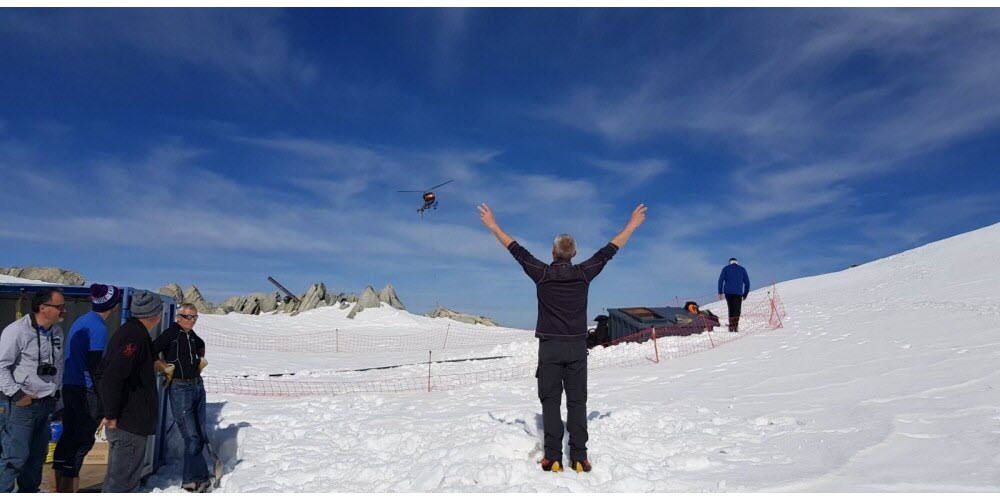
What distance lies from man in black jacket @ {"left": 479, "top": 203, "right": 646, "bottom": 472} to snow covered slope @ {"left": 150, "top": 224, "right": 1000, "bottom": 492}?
278mm

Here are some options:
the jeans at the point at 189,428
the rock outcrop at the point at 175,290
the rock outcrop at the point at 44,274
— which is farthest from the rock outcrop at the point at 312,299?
the jeans at the point at 189,428

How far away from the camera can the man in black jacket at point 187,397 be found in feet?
18.2

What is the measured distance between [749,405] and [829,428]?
1.55m

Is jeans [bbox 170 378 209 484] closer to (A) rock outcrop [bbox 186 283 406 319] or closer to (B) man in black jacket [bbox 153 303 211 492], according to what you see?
(B) man in black jacket [bbox 153 303 211 492]

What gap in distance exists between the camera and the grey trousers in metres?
4.72


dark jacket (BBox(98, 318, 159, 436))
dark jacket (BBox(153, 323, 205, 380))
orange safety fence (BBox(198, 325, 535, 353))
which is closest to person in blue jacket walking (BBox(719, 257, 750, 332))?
orange safety fence (BBox(198, 325, 535, 353))

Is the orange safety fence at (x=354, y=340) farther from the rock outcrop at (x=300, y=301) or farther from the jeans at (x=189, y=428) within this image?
the jeans at (x=189, y=428)

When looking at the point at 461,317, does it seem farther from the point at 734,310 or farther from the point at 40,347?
the point at 40,347

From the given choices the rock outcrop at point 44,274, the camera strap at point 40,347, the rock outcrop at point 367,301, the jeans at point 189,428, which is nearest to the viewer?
the camera strap at point 40,347

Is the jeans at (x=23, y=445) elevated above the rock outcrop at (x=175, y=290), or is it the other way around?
the rock outcrop at (x=175, y=290)

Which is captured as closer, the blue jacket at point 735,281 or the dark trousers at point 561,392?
the dark trousers at point 561,392

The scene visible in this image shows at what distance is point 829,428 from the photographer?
620 centimetres

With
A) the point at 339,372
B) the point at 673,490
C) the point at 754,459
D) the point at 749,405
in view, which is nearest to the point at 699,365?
the point at 749,405

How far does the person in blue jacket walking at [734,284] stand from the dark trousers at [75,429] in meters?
13.6
